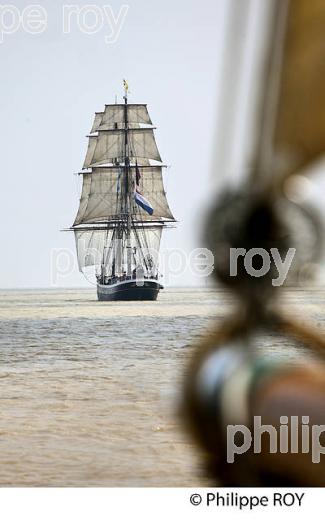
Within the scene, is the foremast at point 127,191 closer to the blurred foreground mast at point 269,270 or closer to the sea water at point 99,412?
the sea water at point 99,412

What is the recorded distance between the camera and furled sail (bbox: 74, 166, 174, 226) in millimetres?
59969

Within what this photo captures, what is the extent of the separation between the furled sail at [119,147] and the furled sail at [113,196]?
68 cm

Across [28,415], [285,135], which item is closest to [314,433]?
[285,135]

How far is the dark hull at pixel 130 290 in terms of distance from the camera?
62200mm

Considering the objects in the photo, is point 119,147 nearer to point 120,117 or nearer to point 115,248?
point 120,117

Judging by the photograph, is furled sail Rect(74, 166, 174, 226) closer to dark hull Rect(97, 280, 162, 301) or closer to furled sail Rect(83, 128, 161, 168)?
furled sail Rect(83, 128, 161, 168)

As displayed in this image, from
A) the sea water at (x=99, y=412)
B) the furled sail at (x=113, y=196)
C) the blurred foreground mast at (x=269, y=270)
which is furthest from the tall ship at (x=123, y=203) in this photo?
the blurred foreground mast at (x=269, y=270)

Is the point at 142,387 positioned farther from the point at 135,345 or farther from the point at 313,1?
the point at 313,1

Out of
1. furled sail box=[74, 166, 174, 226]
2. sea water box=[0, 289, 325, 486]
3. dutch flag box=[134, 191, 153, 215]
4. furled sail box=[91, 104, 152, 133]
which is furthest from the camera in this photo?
furled sail box=[91, 104, 152, 133]

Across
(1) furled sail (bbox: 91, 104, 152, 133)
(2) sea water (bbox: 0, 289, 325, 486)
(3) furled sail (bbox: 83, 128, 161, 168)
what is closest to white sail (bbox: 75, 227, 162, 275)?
(3) furled sail (bbox: 83, 128, 161, 168)

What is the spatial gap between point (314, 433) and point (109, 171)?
198ft

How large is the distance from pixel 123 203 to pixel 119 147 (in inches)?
133

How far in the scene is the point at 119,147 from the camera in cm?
6091

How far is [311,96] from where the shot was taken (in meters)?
1.32
